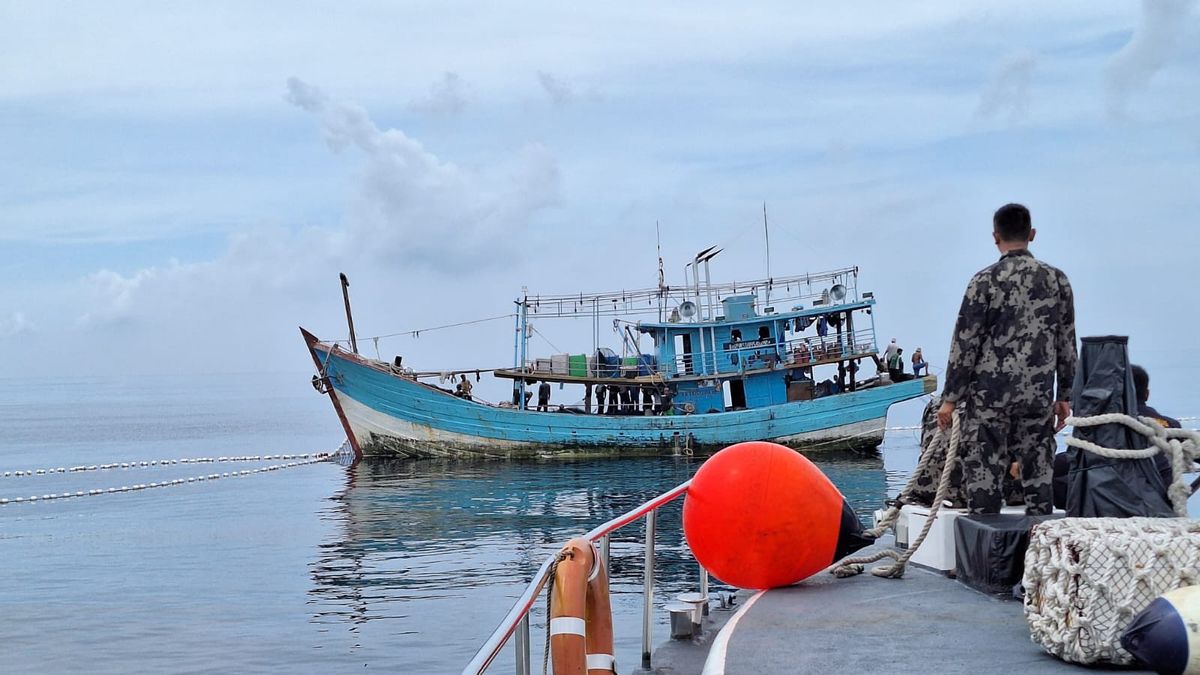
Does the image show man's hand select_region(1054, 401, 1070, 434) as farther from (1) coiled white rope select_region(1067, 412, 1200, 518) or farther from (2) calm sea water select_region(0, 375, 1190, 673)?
(2) calm sea water select_region(0, 375, 1190, 673)

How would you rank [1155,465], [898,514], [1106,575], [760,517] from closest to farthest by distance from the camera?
[1106,575]
[1155,465]
[760,517]
[898,514]

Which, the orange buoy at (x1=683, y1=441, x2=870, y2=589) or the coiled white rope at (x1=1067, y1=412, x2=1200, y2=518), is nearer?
the coiled white rope at (x1=1067, y1=412, x2=1200, y2=518)

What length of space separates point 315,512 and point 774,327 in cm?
1673

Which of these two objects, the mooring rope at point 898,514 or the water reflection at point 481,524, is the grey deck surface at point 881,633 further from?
the water reflection at point 481,524

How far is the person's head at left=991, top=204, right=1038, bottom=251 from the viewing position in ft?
18.7

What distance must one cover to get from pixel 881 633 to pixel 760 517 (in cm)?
126

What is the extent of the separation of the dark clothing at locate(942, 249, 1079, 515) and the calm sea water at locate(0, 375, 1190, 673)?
21.2ft

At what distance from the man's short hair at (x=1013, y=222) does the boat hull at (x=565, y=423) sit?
31.8 meters

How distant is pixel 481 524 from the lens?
2461 centimetres

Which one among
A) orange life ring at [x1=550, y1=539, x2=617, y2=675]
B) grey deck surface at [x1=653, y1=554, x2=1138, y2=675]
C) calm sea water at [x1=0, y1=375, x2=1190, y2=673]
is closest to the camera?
orange life ring at [x1=550, y1=539, x2=617, y2=675]

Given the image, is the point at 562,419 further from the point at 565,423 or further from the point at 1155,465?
the point at 1155,465

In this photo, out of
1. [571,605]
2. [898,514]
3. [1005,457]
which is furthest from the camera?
[898,514]

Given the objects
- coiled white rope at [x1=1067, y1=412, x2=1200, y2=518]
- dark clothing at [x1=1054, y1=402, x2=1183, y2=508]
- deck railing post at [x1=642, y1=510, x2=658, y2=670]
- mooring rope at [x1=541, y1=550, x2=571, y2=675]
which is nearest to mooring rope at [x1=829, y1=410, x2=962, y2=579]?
dark clothing at [x1=1054, y1=402, x2=1183, y2=508]

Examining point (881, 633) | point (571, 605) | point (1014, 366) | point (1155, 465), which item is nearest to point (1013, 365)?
point (1014, 366)
